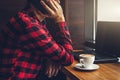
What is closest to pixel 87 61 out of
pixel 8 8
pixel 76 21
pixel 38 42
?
pixel 38 42

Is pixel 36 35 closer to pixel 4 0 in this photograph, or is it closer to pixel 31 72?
pixel 31 72

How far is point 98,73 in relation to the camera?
1.42 metres

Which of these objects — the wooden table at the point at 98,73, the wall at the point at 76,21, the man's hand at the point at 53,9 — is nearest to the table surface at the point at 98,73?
the wooden table at the point at 98,73

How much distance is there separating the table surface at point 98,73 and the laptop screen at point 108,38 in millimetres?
227

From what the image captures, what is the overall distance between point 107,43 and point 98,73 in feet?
1.73

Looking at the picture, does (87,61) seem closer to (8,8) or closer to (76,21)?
(76,21)

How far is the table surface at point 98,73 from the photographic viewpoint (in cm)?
133

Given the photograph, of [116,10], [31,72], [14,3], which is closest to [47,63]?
[31,72]

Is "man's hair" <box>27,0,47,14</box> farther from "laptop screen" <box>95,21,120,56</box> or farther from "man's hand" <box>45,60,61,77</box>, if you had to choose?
"laptop screen" <box>95,21,120,56</box>

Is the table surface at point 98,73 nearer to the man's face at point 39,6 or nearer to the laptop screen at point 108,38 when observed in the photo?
the laptop screen at point 108,38

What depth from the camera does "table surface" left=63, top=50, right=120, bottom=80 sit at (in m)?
1.33

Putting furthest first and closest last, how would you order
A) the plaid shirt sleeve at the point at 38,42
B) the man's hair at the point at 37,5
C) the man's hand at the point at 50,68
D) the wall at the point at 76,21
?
the wall at the point at 76,21, the man's hand at the point at 50,68, the man's hair at the point at 37,5, the plaid shirt sleeve at the point at 38,42

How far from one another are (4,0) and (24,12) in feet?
2.91

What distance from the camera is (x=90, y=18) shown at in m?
2.41
